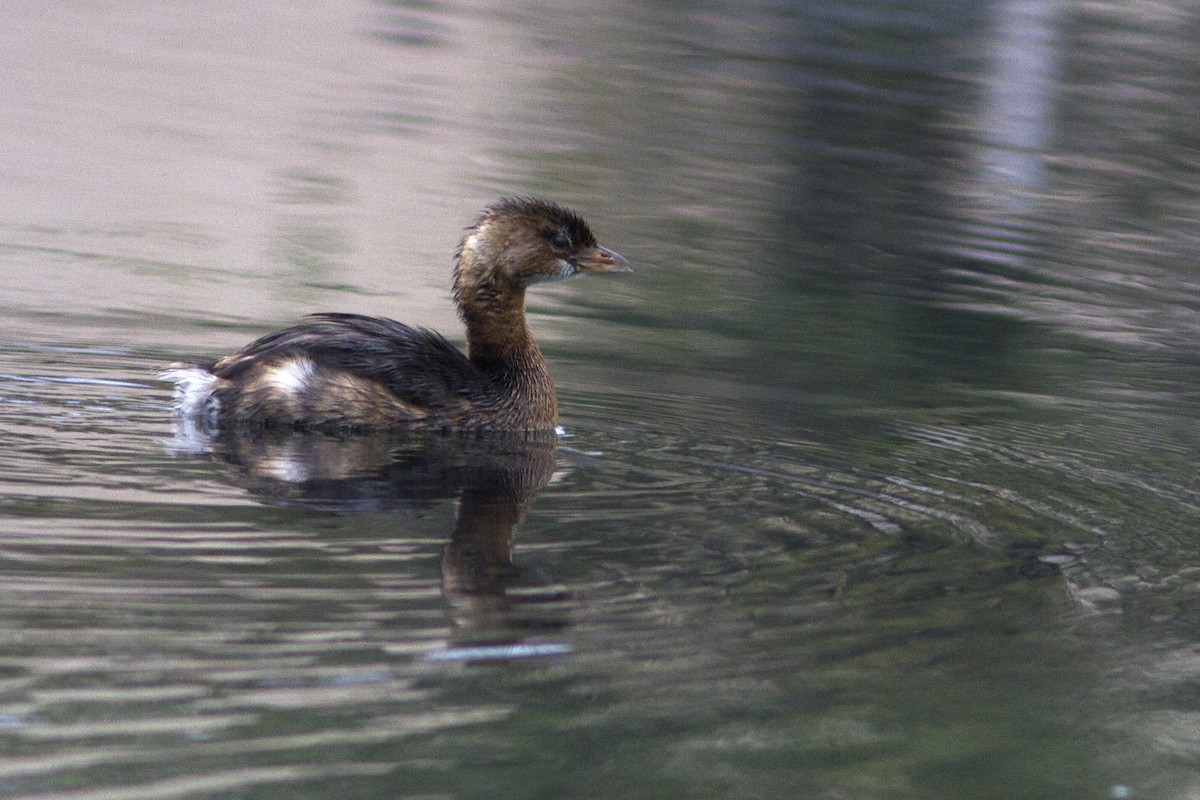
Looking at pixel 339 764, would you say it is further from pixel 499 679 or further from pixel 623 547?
pixel 623 547

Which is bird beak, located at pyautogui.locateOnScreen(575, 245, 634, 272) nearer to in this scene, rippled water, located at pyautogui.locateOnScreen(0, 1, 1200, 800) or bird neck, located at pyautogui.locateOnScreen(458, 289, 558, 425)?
Result: bird neck, located at pyautogui.locateOnScreen(458, 289, 558, 425)

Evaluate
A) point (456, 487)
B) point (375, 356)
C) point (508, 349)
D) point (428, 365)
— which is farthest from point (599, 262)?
point (456, 487)

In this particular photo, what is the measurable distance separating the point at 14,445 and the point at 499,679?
284 cm

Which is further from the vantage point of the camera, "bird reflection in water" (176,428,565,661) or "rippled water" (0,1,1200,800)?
"bird reflection in water" (176,428,565,661)

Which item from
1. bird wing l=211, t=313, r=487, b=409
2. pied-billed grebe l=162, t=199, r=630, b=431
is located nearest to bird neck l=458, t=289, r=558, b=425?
pied-billed grebe l=162, t=199, r=630, b=431

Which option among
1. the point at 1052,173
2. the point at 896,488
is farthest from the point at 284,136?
the point at 896,488

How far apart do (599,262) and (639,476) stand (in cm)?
197

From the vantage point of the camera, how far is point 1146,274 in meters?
12.3

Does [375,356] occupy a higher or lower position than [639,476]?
higher

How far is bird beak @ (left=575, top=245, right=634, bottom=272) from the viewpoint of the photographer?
8.59 m

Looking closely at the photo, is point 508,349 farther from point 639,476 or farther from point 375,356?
point 639,476

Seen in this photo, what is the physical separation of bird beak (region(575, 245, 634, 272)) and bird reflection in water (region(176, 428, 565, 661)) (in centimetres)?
107

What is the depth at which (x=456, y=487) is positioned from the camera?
6.84 metres

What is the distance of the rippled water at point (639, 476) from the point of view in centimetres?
441
